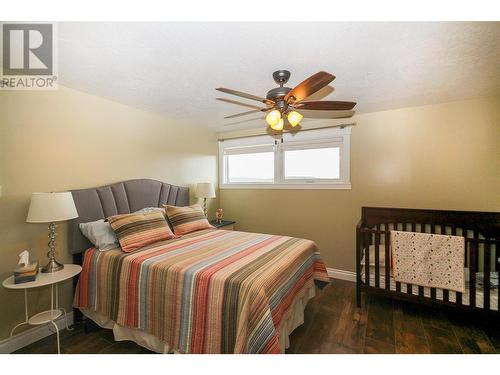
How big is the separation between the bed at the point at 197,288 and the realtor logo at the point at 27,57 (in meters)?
1.00

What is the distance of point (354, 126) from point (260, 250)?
223cm

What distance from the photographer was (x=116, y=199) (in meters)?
2.49

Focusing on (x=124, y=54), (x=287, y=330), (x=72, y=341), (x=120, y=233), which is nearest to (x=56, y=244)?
(x=120, y=233)

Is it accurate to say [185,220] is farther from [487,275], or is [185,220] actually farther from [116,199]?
[487,275]

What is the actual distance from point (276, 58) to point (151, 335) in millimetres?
2290

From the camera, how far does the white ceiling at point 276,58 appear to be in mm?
1369

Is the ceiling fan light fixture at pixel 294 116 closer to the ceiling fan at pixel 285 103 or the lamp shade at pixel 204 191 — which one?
the ceiling fan at pixel 285 103

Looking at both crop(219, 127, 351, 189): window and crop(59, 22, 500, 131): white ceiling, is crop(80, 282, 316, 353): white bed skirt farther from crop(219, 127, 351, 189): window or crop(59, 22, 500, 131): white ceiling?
crop(59, 22, 500, 131): white ceiling

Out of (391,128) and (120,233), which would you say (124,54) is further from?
(391,128)

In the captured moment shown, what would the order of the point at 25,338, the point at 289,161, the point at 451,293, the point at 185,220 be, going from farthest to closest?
the point at 289,161, the point at 185,220, the point at 451,293, the point at 25,338

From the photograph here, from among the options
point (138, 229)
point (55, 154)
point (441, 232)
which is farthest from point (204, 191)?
point (441, 232)

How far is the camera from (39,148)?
1998mm

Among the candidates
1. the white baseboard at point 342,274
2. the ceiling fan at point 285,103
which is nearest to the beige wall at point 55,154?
the ceiling fan at point 285,103

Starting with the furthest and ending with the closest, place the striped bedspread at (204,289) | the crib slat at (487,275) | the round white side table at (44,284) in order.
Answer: the crib slat at (487,275) < the round white side table at (44,284) < the striped bedspread at (204,289)
